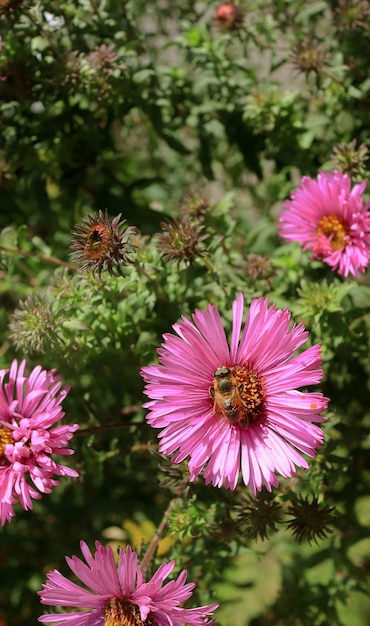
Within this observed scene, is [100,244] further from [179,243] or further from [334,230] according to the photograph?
[334,230]

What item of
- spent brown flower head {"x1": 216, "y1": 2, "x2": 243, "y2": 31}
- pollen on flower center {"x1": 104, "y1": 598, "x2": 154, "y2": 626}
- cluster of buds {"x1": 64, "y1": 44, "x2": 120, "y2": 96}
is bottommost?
pollen on flower center {"x1": 104, "y1": 598, "x2": 154, "y2": 626}

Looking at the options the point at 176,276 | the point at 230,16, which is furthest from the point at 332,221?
the point at 230,16

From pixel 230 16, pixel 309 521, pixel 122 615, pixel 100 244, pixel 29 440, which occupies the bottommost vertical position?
pixel 122 615

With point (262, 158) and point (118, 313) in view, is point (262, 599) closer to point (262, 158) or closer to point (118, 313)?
point (118, 313)

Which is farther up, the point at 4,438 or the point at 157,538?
Result: the point at 4,438

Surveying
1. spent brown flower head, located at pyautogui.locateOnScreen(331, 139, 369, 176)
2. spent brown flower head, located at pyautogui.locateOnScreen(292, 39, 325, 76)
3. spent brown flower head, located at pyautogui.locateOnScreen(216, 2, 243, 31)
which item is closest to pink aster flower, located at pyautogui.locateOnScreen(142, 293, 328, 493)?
spent brown flower head, located at pyautogui.locateOnScreen(331, 139, 369, 176)

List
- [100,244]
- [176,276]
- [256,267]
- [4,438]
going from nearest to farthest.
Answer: [100,244]
[4,438]
[176,276]
[256,267]

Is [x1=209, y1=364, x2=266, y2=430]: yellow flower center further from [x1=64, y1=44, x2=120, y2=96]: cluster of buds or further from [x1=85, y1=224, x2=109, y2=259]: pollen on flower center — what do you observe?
[x1=64, y1=44, x2=120, y2=96]: cluster of buds
